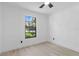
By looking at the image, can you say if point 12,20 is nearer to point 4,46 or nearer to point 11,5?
point 11,5

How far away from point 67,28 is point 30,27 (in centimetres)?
225

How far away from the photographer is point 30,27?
6.14 metres

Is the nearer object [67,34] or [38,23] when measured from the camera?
[67,34]

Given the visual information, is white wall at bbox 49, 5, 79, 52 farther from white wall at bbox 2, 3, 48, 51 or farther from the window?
white wall at bbox 2, 3, 48, 51

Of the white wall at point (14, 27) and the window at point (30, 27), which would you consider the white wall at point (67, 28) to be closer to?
the window at point (30, 27)

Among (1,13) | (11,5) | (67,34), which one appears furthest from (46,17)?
(1,13)

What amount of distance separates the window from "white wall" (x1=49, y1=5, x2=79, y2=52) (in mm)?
1293

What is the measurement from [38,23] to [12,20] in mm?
2016

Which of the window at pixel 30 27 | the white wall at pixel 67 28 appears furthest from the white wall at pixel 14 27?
the white wall at pixel 67 28

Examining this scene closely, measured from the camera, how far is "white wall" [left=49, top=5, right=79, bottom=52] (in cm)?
461

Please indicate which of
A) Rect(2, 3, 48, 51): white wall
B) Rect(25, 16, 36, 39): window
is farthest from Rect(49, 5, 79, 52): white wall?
Rect(2, 3, 48, 51): white wall

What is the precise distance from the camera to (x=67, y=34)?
514cm

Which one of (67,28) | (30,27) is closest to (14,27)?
(30,27)

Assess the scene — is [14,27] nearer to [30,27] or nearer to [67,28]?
[30,27]
